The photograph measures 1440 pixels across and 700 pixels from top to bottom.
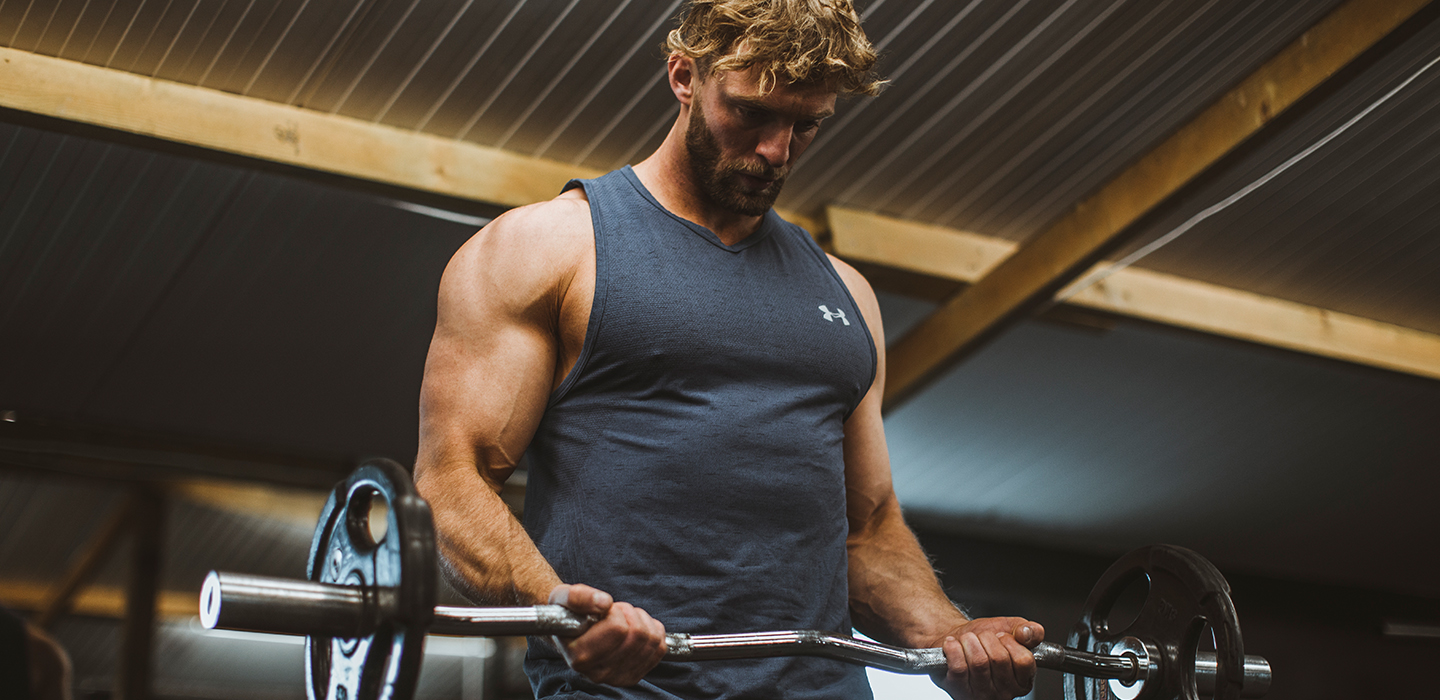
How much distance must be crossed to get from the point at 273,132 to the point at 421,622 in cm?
344


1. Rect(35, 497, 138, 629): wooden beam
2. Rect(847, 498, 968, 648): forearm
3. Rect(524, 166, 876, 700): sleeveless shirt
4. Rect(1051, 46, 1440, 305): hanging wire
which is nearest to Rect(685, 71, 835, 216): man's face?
Rect(524, 166, 876, 700): sleeveless shirt

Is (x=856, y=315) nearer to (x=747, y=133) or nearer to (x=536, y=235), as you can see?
(x=747, y=133)

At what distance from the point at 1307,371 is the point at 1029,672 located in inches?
243

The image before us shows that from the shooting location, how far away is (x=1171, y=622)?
1.65m

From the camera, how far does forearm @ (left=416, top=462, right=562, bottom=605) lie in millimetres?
1326

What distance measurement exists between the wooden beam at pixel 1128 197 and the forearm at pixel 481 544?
11.4 ft

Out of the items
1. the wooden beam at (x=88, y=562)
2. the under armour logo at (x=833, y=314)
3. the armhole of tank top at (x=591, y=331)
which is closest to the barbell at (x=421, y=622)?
the armhole of tank top at (x=591, y=331)

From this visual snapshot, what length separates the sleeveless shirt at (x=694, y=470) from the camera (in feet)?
4.66

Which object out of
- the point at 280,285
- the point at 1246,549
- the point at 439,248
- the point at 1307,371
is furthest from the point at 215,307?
the point at 1246,549

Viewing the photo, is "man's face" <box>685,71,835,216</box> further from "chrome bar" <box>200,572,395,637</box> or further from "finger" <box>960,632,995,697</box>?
"chrome bar" <box>200,572,395,637</box>

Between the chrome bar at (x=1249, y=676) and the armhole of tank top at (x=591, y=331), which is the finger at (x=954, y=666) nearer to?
the chrome bar at (x=1249, y=676)

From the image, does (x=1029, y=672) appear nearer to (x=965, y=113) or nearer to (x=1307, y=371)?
(x=965, y=113)

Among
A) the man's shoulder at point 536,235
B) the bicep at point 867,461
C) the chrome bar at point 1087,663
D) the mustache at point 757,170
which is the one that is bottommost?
the chrome bar at point 1087,663

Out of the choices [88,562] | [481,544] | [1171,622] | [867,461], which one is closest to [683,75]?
[867,461]
